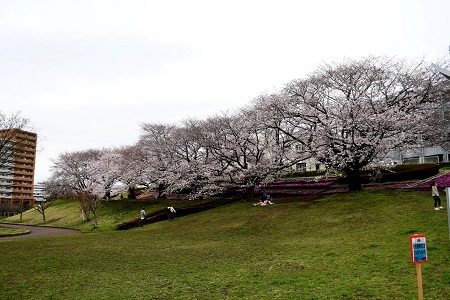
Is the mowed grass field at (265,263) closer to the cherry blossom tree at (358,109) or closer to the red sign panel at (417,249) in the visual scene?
the red sign panel at (417,249)

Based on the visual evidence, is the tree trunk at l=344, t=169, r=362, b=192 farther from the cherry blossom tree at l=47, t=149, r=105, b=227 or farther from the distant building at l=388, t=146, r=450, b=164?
the cherry blossom tree at l=47, t=149, r=105, b=227

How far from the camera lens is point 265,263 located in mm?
12219

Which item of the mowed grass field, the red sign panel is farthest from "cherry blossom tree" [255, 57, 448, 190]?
the red sign panel

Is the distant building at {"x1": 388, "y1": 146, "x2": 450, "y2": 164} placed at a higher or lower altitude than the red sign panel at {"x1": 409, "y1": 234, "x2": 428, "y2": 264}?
higher

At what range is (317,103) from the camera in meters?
31.0

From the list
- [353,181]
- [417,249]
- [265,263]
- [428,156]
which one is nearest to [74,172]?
[353,181]

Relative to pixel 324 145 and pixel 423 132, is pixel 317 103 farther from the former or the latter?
pixel 423 132

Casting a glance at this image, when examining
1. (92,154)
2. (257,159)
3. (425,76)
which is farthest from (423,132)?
(92,154)

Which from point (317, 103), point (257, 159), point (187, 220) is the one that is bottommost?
point (187, 220)

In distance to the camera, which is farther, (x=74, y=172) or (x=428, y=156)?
(x=74, y=172)

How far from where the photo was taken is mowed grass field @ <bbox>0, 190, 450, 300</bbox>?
8.94m

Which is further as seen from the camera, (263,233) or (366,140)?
(366,140)

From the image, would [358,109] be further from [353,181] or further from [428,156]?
→ [428,156]

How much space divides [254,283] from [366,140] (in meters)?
20.8
